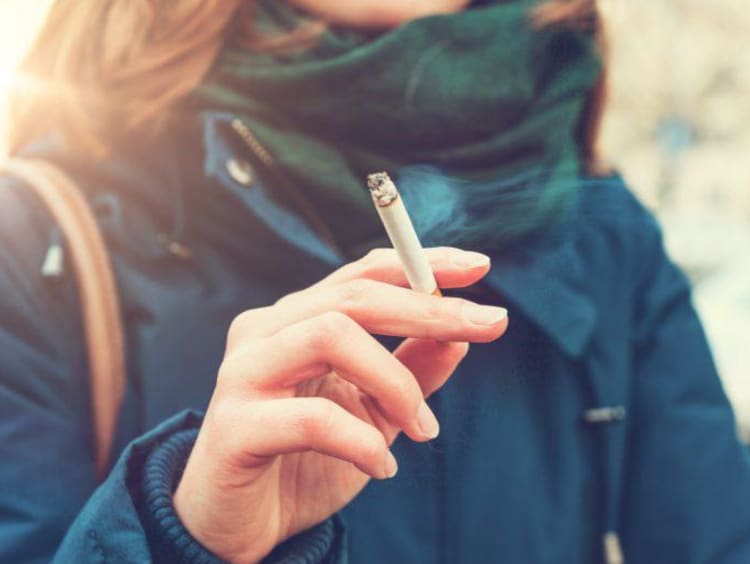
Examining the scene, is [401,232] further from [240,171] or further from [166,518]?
[240,171]

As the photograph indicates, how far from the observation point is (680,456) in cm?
112

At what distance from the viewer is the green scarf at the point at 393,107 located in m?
1.04

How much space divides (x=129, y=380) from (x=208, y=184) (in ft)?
0.94

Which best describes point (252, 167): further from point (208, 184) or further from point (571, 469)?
point (571, 469)

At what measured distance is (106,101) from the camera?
108 cm

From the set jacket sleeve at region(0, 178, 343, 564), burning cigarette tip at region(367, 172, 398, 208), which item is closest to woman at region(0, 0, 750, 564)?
jacket sleeve at region(0, 178, 343, 564)

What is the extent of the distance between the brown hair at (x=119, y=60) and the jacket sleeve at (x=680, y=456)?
0.75m

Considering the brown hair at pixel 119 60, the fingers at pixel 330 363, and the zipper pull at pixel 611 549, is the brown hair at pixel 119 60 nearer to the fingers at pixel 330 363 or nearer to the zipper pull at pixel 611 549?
the fingers at pixel 330 363

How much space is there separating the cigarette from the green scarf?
0.45m

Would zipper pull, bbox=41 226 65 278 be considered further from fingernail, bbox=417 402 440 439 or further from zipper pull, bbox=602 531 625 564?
zipper pull, bbox=602 531 625 564

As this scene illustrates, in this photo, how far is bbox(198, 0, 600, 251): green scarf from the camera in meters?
1.04

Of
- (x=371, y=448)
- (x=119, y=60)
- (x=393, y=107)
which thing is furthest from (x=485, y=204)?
(x=119, y=60)

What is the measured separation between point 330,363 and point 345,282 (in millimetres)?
84

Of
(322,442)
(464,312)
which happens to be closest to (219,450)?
(322,442)
